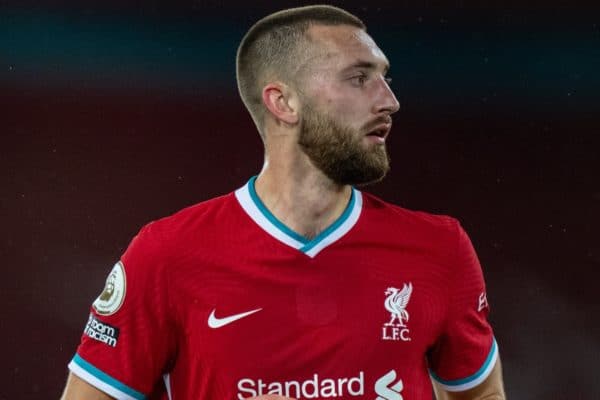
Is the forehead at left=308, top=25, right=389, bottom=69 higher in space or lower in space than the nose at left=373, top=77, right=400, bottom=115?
higher

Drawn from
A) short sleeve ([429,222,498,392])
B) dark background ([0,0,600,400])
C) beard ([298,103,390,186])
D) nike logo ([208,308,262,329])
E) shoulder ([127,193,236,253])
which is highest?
beard ([298,103,390,186])

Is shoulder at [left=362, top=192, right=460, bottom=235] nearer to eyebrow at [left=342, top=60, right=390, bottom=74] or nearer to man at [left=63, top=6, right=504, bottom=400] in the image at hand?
man at [left=63, top=6, right=504, bottom=400]

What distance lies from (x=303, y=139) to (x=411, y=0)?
1.79 meters

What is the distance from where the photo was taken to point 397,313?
2.01 m

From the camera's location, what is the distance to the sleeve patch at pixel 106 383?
6.38 feet

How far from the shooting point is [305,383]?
193 cm

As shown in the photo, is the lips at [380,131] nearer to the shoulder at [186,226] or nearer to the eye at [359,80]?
the eye at [359,80]

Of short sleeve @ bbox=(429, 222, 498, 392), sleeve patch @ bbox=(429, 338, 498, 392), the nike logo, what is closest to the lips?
short sleeve @ bbox=(429, 222, 498, 392)

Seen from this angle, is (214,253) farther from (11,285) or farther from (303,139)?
(11,285)

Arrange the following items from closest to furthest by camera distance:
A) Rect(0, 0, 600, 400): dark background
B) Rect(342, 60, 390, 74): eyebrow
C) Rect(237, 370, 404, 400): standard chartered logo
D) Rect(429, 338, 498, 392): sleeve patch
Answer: Rect(237, 370, 404, 400): standard chartered logo → Rect(342, 60, 390, 74): eyebrow → Rect(429, 338, 498, 392): sleeve patch → Rect(0, 0, 600, 400): dark background

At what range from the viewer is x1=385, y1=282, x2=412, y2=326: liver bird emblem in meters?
2.00

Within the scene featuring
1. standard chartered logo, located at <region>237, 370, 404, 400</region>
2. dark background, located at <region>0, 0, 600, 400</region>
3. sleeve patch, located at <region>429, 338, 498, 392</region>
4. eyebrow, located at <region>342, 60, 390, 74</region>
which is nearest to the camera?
standard chartered logo, located at <region>237, 370, 404, 400</region>

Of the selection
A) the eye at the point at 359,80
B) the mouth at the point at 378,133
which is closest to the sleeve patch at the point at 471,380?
the mouth at the point at 378,133

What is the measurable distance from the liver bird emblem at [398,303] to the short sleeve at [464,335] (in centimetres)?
9
